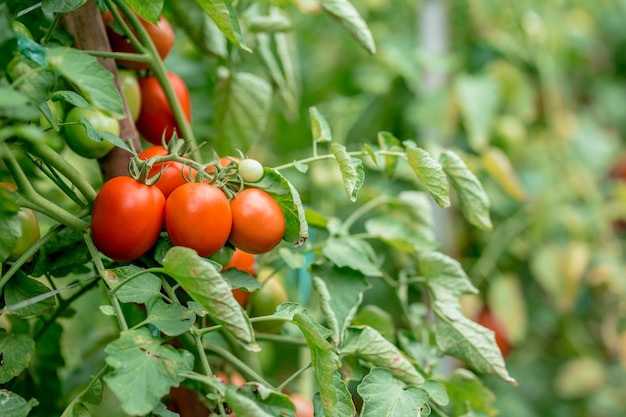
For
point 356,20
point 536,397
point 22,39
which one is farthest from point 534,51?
point 22,39

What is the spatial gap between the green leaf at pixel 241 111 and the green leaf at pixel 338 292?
0.65 ft

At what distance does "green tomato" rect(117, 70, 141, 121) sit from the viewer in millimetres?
648

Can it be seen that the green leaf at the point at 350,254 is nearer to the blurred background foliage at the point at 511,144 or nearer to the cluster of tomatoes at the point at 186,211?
the cluster of tomatoes at the point at 186,211

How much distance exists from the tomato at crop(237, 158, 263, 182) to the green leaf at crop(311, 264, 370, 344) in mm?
153

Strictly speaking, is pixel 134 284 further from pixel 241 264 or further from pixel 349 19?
pixel 349 19

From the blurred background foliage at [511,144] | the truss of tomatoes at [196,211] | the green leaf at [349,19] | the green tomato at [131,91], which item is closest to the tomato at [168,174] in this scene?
the truss of tomatoes at [196,211]

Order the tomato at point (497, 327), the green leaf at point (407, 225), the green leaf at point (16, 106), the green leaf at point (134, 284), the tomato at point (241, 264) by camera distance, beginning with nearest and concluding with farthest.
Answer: the green leaf at point (16, 106), the green leaf at point (134, 284), the tomato at point (241, 264), the green leaf at point (407, 225), the tomato at point (497, 327)

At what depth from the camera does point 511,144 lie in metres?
1.45

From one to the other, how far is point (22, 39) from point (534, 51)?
1250 millimetres

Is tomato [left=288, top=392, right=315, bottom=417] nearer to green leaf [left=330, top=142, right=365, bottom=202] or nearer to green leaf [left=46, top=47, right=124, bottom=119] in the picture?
green leaf [left=330, top=142, right=365, bottom=202]

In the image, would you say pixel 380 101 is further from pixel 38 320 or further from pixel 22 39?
pixel 22 39

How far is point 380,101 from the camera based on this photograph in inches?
58.0

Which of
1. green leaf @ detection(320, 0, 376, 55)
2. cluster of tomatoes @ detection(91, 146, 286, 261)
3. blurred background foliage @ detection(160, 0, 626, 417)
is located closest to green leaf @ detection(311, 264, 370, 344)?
cluster of tomatoes @ detection(91, 146, 286, 261)

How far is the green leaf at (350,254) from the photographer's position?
0.66 meters
